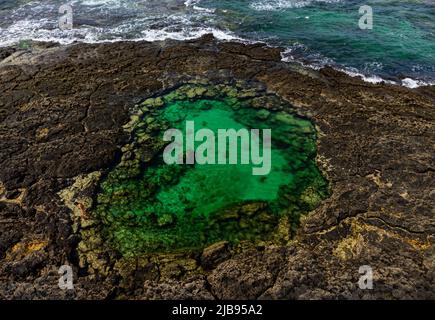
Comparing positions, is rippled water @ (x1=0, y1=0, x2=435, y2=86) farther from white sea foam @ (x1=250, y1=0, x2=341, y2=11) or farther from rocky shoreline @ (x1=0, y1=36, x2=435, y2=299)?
rocky shoreline @ (x1=0, y1=36, x2=435, y2=299)

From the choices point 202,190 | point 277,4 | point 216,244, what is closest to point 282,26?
point 277,4

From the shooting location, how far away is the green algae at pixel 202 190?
13.6 metres

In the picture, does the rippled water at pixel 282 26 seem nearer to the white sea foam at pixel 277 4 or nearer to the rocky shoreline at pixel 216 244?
the white sea foam at pixel 277 4

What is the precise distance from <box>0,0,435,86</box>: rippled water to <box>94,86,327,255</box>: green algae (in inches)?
304

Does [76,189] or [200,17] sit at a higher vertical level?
[200,17]

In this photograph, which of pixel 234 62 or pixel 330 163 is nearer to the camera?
pixel 330 163

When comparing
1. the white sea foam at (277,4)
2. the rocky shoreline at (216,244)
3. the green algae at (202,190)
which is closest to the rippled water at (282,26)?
the white sea foam at (277,4)

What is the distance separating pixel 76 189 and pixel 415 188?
12.8 metres

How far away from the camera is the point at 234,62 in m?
23.0

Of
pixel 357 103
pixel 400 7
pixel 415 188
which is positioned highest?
pixel 400 7

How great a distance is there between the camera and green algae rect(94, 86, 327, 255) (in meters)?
13.6

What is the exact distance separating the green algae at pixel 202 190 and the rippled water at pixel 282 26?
7.71 m
